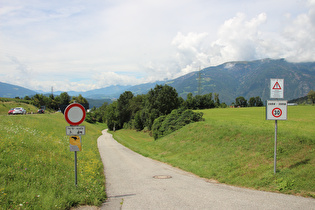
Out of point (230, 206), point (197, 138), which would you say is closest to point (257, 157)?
point (230, 206)

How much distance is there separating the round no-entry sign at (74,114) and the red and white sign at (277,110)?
815 centimetres

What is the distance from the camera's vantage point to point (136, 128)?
85875 mm

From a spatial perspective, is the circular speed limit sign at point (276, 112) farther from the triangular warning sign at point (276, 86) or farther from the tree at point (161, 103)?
the tree at point (161, 103)

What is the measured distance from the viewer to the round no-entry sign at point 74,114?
26.2 ft

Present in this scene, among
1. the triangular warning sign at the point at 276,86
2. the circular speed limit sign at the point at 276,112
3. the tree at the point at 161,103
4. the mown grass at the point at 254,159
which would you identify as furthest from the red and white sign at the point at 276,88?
the tree at the point at 161,103

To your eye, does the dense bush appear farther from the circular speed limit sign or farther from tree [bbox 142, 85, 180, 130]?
tree [bbox 142, 85, 180, 130]

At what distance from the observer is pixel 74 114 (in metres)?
8.10

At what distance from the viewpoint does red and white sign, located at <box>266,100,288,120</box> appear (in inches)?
409

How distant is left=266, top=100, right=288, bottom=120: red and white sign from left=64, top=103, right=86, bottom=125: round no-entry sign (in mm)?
8151

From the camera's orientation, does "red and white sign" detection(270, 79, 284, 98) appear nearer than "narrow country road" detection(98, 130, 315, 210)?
No

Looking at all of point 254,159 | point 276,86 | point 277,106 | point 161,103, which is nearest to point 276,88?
point 276,86

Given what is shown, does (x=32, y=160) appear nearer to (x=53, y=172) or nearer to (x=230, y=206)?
(x=53, y=172)

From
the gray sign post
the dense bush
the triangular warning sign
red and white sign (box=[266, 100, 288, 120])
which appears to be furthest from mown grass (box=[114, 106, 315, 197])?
the dense bush

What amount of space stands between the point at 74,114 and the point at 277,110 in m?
8.69
